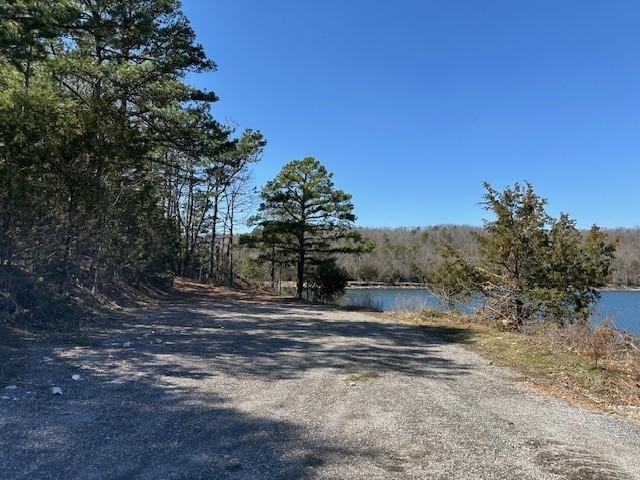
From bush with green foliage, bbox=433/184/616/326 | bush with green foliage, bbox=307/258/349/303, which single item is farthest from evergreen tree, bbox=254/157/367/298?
bush with green foliage, bbox=433/184/616/326

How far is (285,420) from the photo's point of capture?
3.87m

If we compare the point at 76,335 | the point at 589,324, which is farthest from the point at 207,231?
the point at 589,324

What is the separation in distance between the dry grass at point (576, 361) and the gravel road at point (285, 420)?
0.42 metres

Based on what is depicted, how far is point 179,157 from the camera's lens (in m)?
22.1

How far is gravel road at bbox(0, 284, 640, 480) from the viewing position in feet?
9.86

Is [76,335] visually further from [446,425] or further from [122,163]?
[446,425]

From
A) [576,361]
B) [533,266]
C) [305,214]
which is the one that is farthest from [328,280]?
[576,361]

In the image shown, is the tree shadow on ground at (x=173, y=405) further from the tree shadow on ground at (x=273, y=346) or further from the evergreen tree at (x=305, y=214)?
the evergreen tree at (x=305, y=214)

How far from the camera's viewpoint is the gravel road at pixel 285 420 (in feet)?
9.86

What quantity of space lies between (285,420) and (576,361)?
4.75m

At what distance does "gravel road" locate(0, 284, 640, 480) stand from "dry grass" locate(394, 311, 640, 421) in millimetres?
416

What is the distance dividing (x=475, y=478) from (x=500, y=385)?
283 centimetres

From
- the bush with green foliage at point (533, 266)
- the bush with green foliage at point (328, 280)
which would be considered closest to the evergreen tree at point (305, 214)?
the bush with green foliage at point (328, 280)

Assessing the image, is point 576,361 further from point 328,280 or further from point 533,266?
point 328,280
